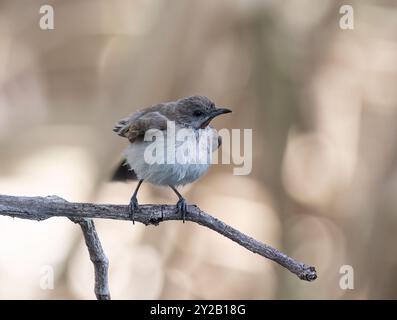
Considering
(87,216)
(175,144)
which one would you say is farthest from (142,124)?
(87,216)

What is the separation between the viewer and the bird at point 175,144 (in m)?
3.15

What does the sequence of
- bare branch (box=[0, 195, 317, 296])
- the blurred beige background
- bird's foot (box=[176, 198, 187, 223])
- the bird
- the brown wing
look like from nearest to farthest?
bare branch (box=[0, 195, 317, 296]) → bird's foot (box=[176, 198, 187, 223]) → the bird → the brown wing → the blurred beige background

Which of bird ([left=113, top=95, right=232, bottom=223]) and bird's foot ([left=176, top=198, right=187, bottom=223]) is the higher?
bird ([left=113, top=95, right=232, bottom=223])

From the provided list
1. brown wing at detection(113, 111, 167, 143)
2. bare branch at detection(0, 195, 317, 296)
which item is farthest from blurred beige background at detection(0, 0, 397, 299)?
bare branch at detection(0, 195, 317, 296)

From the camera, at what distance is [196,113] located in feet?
11.0

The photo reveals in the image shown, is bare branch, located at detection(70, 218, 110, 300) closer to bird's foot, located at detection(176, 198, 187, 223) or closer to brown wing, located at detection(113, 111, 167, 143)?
bird's foot, located at detection(176, 198, 187, 223)

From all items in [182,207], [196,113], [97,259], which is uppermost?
[196,113]

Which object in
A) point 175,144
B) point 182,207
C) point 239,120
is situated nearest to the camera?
point 182,207

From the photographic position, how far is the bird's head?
3.34 meters

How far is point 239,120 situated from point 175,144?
7.71 feet

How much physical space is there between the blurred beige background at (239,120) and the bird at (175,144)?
1.88 metres

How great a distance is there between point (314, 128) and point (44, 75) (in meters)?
2.32

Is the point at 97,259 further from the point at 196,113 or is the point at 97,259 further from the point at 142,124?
the point at 196,113

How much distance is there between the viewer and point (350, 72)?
5832mm
